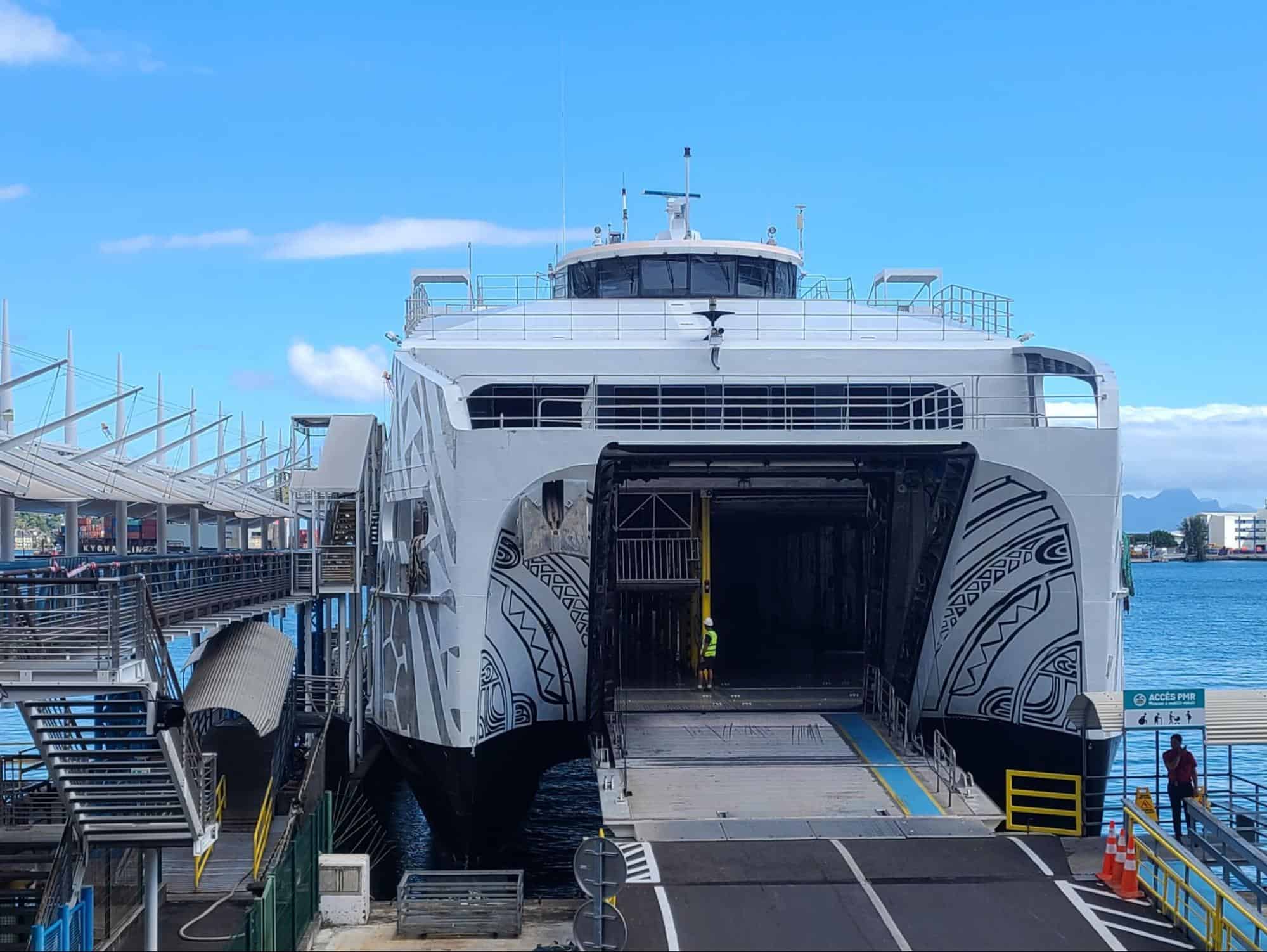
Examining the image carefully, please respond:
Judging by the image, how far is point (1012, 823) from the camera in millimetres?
14570

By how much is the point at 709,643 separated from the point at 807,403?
3313 mm

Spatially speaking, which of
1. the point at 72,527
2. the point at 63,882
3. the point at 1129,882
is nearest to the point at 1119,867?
the point at 1129,882

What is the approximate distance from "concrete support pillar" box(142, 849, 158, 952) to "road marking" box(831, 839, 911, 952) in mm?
5679

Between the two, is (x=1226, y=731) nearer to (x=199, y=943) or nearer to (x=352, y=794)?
(x=199, y=943)

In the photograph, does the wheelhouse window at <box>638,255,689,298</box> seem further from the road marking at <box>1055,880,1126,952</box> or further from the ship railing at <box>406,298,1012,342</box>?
the road marking at <box>1055,880,1126,952</box>

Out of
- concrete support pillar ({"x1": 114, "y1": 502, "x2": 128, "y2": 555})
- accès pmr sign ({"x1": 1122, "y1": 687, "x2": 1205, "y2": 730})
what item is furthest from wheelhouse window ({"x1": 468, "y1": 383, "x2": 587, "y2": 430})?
concrete support pillar ({"x1": 114, "y1": 502, "x2": 128, "y2": 555})

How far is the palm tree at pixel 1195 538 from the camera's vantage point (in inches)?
7151

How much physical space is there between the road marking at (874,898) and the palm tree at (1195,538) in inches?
7287

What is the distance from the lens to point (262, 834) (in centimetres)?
1374

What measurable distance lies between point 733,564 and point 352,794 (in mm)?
10708

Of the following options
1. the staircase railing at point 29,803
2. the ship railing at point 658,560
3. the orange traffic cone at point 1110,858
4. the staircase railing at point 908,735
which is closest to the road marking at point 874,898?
the staircase railing at point 908,735

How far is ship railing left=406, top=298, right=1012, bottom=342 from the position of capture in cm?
1702

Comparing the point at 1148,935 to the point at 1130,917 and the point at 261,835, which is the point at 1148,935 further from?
the point at 261,835

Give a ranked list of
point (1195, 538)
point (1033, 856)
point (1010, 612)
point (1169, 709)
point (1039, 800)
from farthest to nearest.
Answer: point (1195, 538) → point (1039, 800) → point (1010, 612) → point (1169, 709) → point (1033, 856)
